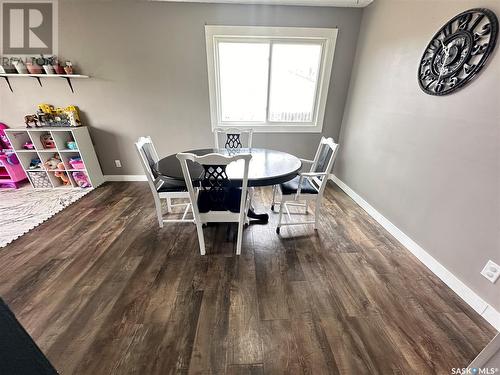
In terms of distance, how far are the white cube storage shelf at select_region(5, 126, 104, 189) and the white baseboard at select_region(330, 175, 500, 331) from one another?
4008 millimetres

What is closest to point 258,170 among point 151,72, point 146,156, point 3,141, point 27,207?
point 146,156

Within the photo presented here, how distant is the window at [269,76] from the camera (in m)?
2.72

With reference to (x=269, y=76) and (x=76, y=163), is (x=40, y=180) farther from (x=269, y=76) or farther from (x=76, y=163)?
(x=269, y=76)

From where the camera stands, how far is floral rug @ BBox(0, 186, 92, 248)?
82.5 inches

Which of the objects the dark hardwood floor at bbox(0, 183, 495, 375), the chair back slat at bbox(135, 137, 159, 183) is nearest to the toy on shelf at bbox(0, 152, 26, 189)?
the dark hardwood floor at bbox(0, 183, 495, 375)

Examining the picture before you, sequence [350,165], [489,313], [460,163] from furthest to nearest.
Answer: [350,165]
[460,163]
[489,313]

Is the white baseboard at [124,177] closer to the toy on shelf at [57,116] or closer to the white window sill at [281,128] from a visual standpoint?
the toy on shelf at [57,116]

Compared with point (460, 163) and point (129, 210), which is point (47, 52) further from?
point (460, 163)

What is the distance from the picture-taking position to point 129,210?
98.6 inches

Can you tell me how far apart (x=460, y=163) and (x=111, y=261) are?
2895mm

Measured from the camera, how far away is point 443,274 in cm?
158

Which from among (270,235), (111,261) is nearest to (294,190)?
(270,235)

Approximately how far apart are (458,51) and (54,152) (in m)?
4.68

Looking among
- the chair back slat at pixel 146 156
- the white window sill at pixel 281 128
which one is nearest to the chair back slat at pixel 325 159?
A: the white window sill at pixel 281 128
